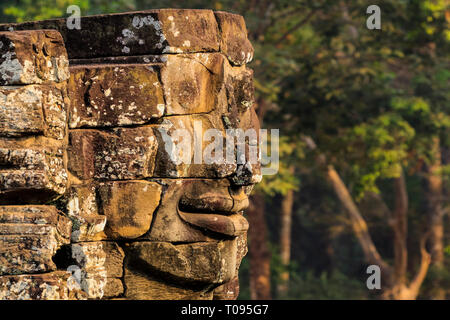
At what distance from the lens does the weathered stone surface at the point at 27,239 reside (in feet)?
14.1

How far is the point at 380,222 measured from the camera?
65.9ft

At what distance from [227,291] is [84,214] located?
129 centimetres

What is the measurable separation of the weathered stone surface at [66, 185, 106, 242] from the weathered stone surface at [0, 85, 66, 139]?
1.31 feet

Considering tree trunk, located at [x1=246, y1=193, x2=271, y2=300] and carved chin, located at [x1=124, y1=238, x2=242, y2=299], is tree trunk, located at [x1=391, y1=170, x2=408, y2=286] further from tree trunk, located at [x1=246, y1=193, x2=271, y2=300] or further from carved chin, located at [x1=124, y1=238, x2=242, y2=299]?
carved chin, located at [x1=124, y1=238, x2=242, y2=299]

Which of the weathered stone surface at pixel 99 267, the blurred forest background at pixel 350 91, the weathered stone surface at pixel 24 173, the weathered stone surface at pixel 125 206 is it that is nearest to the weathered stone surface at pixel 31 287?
the weathered stone surface at pixel 99 267

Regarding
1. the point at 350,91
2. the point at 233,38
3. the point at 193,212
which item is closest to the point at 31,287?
the point at 193,212

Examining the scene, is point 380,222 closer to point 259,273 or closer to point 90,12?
point 259,273

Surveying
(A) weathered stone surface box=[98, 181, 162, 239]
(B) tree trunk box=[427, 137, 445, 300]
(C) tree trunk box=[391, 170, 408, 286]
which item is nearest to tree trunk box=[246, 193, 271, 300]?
(C) tree trunk box=[391, 170, 408, 286]

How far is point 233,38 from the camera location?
17.3 ft

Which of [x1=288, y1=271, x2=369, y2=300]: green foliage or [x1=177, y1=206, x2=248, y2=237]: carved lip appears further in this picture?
[x1=288, y1=271, x2=369, y2=300]: green foliage

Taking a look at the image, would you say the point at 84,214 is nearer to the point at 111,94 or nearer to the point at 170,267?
the point at 170,267

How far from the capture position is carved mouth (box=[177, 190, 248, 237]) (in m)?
4.91

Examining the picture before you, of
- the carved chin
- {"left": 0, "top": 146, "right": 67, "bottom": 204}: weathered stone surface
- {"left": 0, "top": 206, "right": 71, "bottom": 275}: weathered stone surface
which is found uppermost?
{"left": 0, "top": 146, "right": 67, "bottom": 204}: weathered stone surface

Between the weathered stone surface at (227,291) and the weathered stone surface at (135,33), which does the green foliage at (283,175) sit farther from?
the weathered stone surface at (135,33)
